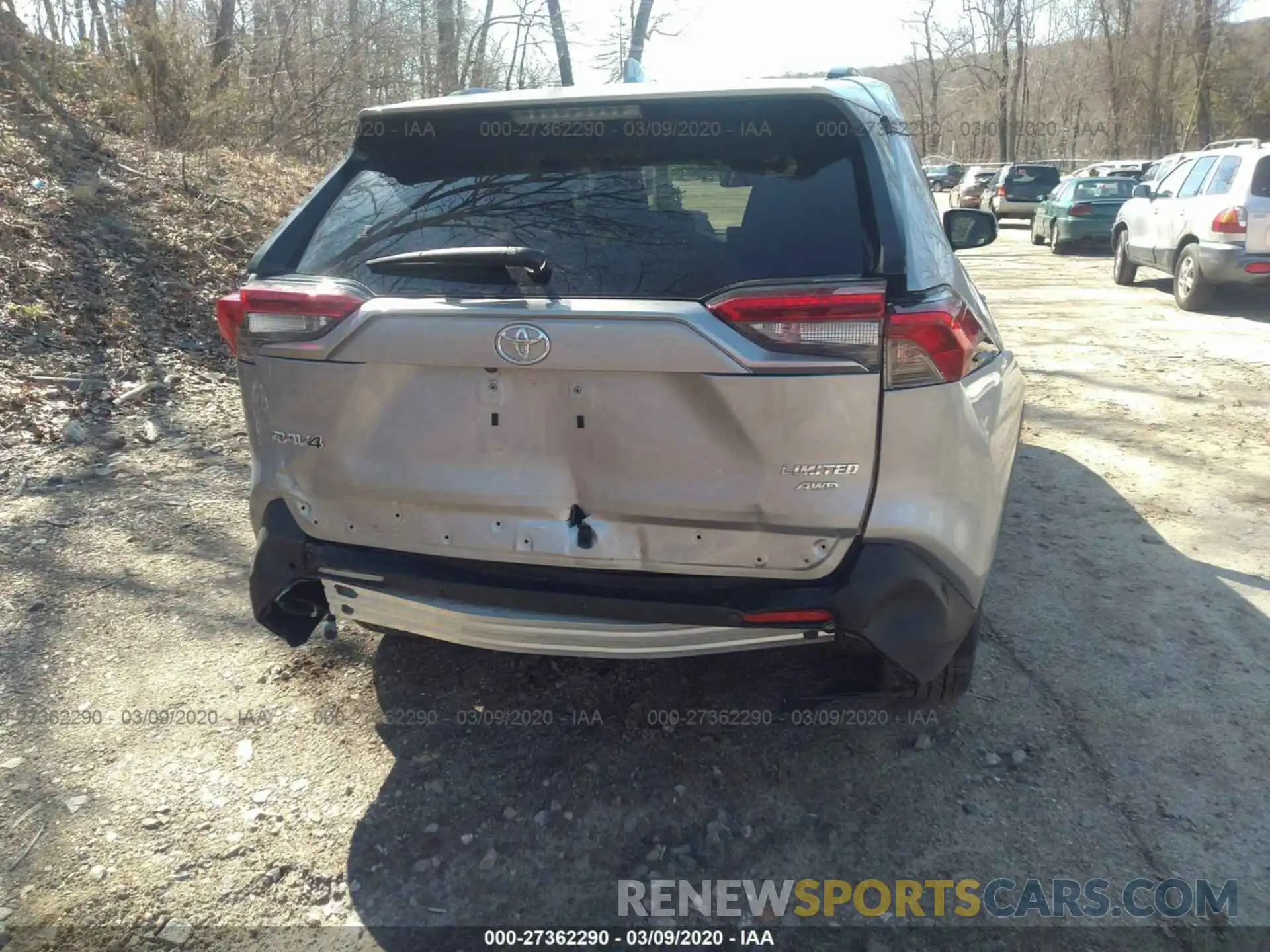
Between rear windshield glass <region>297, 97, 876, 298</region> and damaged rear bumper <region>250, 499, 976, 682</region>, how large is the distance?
717mm

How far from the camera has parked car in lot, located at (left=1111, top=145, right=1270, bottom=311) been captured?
9484 mm

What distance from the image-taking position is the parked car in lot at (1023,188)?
2606cm

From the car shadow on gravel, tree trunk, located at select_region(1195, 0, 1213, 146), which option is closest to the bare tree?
the car shadow on gravel

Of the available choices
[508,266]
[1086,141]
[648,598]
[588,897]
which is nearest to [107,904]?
[588,897]

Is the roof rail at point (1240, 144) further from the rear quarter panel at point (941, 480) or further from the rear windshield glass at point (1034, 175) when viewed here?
the rear windshield glass at point (1034, 175)

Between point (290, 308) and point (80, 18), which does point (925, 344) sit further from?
point (80, 18)

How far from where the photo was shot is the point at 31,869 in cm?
246

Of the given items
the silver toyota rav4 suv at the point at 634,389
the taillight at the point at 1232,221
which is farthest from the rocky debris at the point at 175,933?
the taillight at the point at 1232,221

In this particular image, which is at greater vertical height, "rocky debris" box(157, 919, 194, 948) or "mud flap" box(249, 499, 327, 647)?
"mud flap" box(249, 499, 327, 647)

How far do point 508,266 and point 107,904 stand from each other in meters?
1.88

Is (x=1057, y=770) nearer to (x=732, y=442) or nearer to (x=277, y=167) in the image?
(x=732, y=442)

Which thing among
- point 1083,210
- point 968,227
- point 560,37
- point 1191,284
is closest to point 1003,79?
point 560,37

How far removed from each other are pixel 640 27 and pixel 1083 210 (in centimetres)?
1199

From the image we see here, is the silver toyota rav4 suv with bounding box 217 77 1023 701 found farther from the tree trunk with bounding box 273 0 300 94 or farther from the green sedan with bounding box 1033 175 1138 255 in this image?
the green sedan with bounding box 1033 175 1138 255
